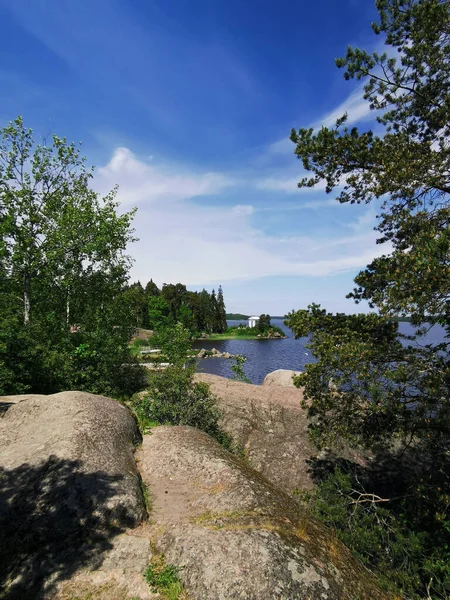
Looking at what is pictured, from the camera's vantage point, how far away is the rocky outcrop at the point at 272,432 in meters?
13.2

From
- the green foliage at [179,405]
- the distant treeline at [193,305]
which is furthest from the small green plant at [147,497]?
the distant treeline at [193,305]

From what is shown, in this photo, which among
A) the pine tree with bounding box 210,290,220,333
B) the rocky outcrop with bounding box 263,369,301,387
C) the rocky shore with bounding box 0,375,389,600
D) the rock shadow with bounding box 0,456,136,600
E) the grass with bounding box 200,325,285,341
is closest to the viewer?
the rocky shore with bounding box 0,375,389,600

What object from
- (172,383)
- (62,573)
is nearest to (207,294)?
(172,383)

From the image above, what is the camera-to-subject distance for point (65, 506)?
A: 20.0 ft

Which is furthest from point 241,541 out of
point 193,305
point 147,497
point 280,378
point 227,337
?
point 227,337

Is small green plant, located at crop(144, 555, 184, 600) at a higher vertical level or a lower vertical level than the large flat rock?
higher

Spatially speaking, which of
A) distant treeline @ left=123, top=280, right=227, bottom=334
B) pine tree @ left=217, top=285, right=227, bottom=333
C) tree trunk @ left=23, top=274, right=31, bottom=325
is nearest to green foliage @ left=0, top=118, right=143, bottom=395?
tree trunk @ left=23, top=274, right=31, bottom=325

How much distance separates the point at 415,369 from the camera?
24.8 feet

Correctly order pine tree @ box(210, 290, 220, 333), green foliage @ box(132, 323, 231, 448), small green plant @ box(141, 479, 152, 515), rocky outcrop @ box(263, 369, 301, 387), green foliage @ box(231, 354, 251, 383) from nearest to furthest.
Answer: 1. small green plant @ box(141, 479, 152, 515)
2. green foliage @ box(132, 323, 231, 448)
3. green foliage @ box(231, 354, 251, 383)
4. rocky outcrop @ box(263, 369, 301, 387)
5. pine tree @ box(210, 290, 220, 333)

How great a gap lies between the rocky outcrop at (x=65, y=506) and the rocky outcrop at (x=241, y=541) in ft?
2.14

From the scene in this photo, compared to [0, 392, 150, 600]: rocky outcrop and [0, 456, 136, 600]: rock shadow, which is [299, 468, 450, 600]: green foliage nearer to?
[0, 392, 150, 600]: rocky outcrop

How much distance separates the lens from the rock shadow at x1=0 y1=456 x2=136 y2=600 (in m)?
5.06

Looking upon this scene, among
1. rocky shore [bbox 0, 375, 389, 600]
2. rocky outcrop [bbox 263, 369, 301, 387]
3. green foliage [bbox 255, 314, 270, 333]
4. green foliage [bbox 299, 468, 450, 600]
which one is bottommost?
green foliage [bbox 299, 468, 450, 600]

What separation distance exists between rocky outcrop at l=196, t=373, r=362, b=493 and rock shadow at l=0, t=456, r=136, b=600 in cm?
817
